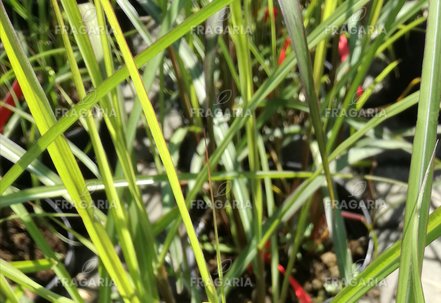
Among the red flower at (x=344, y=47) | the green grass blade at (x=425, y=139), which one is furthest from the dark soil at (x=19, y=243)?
the green grass blade at (x=425, y=139)

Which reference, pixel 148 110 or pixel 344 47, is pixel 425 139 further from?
pixel 344 47

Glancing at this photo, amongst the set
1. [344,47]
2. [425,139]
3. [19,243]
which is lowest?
[425,139]

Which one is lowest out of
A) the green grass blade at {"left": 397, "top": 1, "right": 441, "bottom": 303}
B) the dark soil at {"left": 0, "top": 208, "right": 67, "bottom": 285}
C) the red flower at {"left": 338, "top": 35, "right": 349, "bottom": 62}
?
the green grass blade at {"left": 397, "top": 1, "right": 441, "bottom": 303}

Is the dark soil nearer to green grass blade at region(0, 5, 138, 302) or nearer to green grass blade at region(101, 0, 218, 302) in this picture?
green grass blade at region(0, 5, 138, 302)

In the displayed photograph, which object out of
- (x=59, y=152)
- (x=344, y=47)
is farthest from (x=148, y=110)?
(x=344, y=47)

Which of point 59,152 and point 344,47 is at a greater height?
point 344,47

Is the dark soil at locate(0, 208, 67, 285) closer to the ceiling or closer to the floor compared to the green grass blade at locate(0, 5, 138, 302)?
closer to the ceiling

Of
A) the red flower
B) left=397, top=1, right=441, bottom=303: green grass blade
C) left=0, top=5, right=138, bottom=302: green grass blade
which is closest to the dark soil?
left=0, top=5, right=138, bottom=302: green grass blade

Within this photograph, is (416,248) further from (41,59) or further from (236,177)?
(41,59)

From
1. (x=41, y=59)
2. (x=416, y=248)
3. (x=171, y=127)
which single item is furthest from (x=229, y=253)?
(x=416, y=248)

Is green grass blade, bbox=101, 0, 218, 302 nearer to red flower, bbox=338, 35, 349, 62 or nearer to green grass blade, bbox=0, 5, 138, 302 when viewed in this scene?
green grass blade, bbox=0, 5, 138, 302

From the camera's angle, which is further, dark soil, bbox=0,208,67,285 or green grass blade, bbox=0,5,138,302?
dark soil, bbox=0,208,67,285
